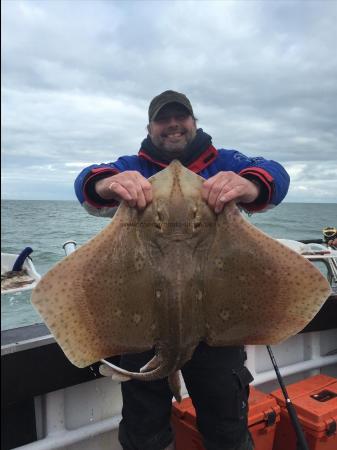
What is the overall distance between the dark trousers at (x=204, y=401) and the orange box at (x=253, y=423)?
0.49 metres

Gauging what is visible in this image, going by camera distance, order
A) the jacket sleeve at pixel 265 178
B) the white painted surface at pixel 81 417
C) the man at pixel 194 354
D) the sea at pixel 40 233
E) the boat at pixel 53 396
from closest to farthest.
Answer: the sea at pixel 40 233, the jacket sleeve at pixel 265 178, the man at pixel 194 354, the boat at pixel 53 396, the white painted surface at pixel 81 417

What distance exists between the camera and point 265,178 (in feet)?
8.01

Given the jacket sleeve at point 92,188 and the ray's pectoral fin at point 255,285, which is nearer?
the ray's pectoral fin at point 255,285

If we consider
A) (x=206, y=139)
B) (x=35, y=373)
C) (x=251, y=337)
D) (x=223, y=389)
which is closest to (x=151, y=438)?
(x=223, y=389)

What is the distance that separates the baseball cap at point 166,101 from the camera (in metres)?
2.94

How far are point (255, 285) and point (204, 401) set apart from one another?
1.03m

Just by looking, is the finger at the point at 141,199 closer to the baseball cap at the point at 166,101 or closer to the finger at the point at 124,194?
the finger at the point at 124,194

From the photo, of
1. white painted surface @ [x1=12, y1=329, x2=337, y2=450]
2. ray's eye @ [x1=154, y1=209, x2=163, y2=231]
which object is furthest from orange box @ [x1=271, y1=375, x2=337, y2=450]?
ray's eye @ [x1=154, y1=209, x2=163, y2=231]

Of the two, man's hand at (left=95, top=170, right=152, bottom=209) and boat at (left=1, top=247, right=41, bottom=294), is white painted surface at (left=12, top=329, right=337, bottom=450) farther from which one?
man's hand at (left=95, top=170, right=152, bottom=209)

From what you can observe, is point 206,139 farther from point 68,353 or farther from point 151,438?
point 151,438

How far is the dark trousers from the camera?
2.65m

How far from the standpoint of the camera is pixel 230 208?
2.08 metres

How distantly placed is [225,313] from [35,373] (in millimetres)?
1487

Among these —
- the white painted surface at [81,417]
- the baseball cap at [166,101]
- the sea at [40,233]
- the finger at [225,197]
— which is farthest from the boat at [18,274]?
the white painted surface at [81,417]
